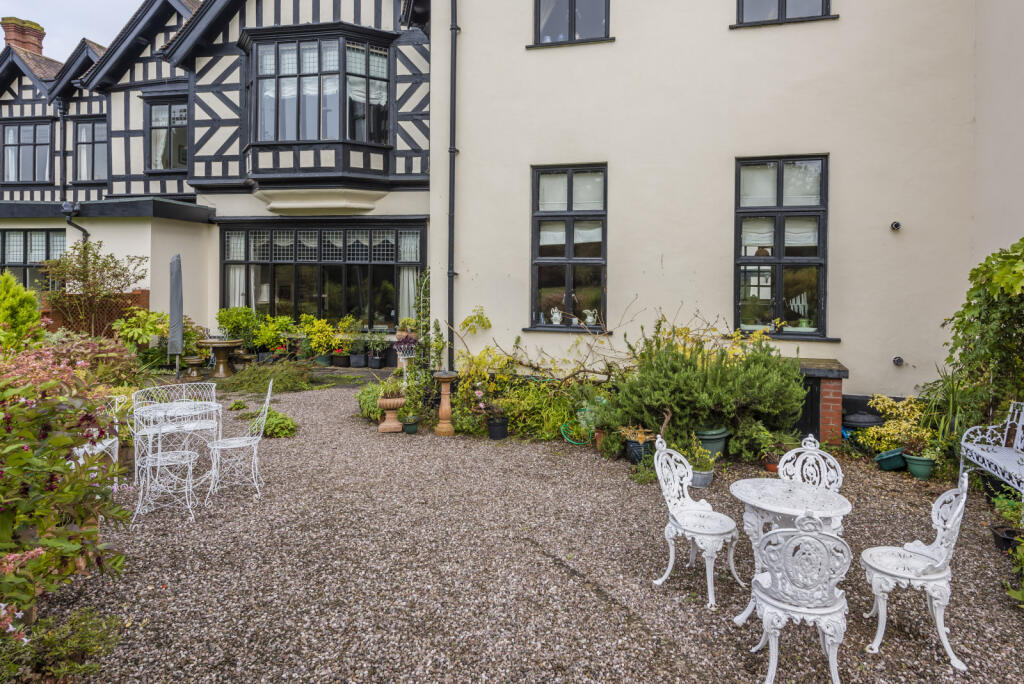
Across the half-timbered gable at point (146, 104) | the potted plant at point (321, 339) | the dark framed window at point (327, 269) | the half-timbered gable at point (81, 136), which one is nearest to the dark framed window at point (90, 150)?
the half-timbered gable at point (81, 136)

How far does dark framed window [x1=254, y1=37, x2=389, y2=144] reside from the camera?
12.6 metres

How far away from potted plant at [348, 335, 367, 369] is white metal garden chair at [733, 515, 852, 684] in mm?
11753

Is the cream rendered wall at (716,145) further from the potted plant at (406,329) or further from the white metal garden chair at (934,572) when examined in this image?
the white metal garden chair at (934,572)

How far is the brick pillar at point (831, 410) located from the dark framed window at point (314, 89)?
10482 millimetres

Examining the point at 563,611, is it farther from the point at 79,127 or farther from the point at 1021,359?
the point at 79,127

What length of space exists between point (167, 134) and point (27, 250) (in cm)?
480

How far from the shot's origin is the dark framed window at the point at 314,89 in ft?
41.3

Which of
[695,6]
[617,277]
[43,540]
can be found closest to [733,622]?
[43,540]

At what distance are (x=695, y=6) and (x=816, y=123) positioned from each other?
2197mm

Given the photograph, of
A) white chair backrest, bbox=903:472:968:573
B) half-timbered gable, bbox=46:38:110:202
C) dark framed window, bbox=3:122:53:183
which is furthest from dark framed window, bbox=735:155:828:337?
dark framed window, bbox=3:122:53:183

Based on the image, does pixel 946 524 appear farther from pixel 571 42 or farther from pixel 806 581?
pixel 571 42

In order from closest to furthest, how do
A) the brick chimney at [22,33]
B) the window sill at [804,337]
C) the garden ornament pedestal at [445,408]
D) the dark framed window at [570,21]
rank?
the window sill at [804,337]
the garden ornament pedestal at [445,408]
the dark framed window at [570,21]
the brick chimney at [22,33]

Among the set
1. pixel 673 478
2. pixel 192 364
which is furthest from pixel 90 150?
pixel 673 478

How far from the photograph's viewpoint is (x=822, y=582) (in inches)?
108
